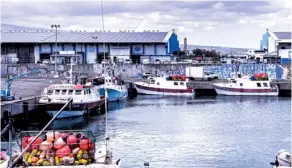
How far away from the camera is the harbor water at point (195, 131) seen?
794 inches

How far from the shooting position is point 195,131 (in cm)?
2761

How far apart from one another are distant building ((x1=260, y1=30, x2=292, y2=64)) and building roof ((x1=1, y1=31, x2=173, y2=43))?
489 inches

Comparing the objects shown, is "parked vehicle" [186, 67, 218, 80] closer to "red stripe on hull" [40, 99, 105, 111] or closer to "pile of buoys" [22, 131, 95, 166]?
"red stripe on hull" [40, 99, 105, 111]

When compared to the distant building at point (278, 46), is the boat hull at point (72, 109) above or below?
below

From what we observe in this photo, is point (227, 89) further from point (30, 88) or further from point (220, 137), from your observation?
point (220, 137)

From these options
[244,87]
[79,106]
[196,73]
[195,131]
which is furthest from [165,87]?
[195,131]

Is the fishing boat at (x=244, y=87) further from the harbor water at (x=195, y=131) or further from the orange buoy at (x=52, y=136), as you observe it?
the orange buoy at (x=52, y=136)

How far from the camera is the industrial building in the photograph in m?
61.3

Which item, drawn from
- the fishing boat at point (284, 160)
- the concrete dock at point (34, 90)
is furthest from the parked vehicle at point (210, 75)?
the fishing boat at point (284, 160)

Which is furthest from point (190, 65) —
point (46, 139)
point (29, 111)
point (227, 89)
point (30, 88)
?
point (46, 139)

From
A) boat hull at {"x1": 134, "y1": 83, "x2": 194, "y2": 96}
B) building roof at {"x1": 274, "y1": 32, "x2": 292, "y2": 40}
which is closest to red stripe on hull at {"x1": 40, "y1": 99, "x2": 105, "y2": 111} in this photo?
boat hull at {"x1": 134, "y1": 83, "x2": 194, "y2": 96}

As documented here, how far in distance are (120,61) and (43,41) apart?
989 cm

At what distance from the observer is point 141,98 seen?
47094 mm

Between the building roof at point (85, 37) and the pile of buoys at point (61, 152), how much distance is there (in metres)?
46.8
